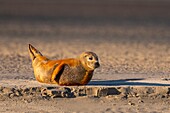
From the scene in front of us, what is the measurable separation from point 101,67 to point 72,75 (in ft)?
11.9

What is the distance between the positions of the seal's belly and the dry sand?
124mm

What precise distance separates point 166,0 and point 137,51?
1710 inches

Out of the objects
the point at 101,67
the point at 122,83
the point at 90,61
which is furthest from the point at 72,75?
the point at 101,67

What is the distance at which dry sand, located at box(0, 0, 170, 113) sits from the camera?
367 inches

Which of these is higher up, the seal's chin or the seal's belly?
the seal's chin

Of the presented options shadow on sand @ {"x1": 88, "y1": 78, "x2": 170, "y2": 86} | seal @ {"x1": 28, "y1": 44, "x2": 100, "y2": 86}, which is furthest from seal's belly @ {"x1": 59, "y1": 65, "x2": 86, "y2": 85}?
shadow on sand @ {"x1": 88, "y1": 78, "x2": 170, "y2": 86}

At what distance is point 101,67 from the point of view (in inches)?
522

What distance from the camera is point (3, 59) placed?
14.8 m

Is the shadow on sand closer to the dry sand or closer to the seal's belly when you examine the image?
the dry sand

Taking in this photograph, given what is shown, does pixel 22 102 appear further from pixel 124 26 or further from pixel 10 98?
pixel 124 26

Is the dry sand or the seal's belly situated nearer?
the dry sand

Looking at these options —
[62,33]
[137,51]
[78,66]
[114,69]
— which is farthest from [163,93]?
[62,33]

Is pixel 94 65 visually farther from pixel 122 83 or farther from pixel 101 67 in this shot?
pixel 101 67

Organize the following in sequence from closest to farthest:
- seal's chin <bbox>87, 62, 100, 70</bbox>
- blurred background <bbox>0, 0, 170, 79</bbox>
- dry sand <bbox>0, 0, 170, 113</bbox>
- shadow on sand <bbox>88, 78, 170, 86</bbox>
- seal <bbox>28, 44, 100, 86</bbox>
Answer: dry sand <bbox>0, 0, 170, 113</bbox> < seal's chin <bbox>87, 62, 100, 70</bbox> < seal <bbox>28, 44, 100, 86</bbox> < shadow on sand <bbox>88, 78, 170, 86</bbox> < blurred background <bbox>0, 0, 170, 79</bbox>
